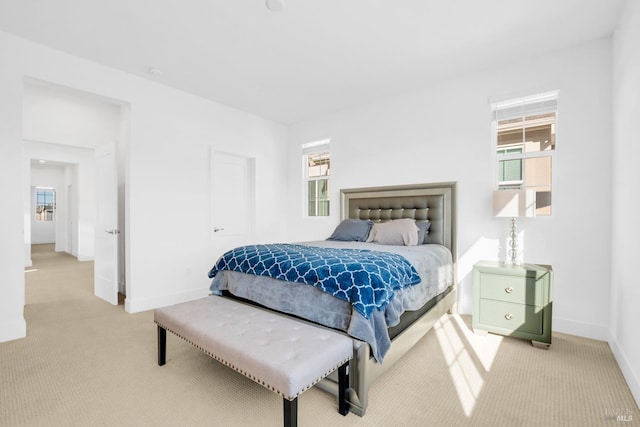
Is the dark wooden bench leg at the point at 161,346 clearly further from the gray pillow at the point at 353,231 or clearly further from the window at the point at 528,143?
the window at the point at 528,143

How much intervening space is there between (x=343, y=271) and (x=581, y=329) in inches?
103

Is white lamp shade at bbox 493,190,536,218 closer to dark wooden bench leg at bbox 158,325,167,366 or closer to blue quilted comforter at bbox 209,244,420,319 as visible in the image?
blue quilted comforter at bbox 209,244,420,319

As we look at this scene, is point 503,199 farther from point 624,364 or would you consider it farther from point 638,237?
point 624,364

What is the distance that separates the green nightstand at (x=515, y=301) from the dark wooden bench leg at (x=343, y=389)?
174cm

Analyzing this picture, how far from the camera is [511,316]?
8.82 feet

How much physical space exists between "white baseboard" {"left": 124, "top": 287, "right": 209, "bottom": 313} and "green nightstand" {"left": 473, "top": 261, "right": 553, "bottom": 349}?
3466mm

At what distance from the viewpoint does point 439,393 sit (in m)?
1.94

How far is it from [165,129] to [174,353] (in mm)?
2749

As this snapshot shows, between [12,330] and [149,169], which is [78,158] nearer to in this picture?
[149,169]

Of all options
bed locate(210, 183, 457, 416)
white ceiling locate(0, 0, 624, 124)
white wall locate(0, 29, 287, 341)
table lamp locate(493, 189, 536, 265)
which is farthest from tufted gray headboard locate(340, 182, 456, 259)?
white wall locate(0, 29, 287, 341)

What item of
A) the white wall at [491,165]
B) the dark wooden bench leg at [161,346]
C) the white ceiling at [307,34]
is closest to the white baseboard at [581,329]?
the white wall at [491,165]

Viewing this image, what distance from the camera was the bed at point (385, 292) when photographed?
1788mm

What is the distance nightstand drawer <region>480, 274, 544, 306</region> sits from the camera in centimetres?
260

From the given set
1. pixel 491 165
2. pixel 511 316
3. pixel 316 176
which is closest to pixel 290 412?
pixel 511 316
